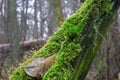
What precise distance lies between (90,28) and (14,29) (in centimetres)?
1349

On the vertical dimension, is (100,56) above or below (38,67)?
below

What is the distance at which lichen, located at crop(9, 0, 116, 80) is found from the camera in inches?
88.3

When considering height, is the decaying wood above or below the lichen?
below

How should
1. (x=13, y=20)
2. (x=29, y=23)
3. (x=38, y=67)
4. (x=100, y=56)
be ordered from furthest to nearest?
(x=29, y=23)
(x=13, y=20)
(x=100, y=56)
(x=38, y=67)

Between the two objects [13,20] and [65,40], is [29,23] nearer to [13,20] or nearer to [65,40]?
[13,20]

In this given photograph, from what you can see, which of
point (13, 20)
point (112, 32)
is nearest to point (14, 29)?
point (13, 20)

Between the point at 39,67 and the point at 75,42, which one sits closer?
the point at 39,67

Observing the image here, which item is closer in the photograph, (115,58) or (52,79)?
(52,79)

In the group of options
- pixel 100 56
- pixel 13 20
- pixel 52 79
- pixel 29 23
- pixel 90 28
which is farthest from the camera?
pixel 29 23

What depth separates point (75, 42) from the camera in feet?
7.82

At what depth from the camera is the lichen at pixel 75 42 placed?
2.24m

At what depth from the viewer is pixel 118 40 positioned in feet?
26.3

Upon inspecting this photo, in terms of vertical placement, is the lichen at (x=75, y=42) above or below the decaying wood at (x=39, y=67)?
above

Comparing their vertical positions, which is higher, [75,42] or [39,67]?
[75,42]
